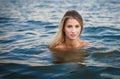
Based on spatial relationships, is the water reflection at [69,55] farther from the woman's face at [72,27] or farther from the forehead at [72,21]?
the forehead at [72,21]

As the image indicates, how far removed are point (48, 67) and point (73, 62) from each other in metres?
0.64

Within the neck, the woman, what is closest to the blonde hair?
the woman

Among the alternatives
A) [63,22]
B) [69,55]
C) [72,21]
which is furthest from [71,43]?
[72,21]

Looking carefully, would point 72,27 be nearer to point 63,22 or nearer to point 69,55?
point 63,22

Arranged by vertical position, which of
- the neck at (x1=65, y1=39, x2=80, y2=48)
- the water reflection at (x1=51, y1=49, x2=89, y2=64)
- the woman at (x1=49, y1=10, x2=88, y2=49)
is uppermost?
the woman at (x1=49, y1=10, x2=88, y2=49)

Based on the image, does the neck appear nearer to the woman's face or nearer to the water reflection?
the water reflection

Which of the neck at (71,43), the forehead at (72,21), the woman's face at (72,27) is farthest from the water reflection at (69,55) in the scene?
the forehead at (72,21)

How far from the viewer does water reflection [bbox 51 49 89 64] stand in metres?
5.83

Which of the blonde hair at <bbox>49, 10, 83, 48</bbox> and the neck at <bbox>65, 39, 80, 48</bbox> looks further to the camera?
the neck at <bbox>65, 39, 80, 48</bbox>

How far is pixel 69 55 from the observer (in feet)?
20.7

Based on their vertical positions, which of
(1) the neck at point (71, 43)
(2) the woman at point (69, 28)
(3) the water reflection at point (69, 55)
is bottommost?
(3) the water reflection at point (69, 55)

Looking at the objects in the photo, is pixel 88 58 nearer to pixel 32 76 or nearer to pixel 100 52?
pixel 100 52

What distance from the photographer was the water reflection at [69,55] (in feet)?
19.1

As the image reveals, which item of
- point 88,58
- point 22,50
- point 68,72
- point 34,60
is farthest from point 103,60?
point 22,50
